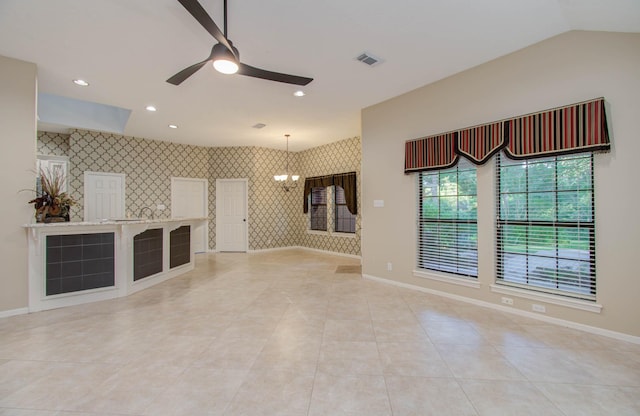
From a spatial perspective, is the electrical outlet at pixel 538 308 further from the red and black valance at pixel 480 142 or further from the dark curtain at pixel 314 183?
the dark curtain at pixel 314 183

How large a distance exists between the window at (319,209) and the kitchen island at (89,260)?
425 cm

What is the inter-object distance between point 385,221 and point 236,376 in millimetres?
3282

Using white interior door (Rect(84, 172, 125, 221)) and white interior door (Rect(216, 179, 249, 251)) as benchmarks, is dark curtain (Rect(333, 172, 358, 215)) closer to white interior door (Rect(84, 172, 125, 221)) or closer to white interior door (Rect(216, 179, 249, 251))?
white interior door (Rect(216, 179, 249, 251))

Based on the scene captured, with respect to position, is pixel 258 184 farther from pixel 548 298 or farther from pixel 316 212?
pixel 548 298

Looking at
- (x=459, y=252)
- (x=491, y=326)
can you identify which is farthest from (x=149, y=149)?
(x=491, y=326)

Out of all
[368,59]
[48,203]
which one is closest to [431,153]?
[368,59]

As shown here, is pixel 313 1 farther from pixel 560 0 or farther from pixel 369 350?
pixel 369 350

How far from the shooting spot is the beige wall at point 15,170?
3.30 m

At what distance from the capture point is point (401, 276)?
14.7 feet

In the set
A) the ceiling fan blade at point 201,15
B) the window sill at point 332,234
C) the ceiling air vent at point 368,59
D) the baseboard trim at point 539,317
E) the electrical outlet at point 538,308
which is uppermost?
the ceiling air vent at point 368,59

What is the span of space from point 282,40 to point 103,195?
5913mm

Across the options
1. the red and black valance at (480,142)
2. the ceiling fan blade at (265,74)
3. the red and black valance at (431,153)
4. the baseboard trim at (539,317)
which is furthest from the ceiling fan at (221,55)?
the baseboard trim at (539,317)

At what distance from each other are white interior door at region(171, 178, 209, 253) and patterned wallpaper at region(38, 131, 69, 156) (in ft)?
7.33

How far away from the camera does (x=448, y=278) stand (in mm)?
3896
